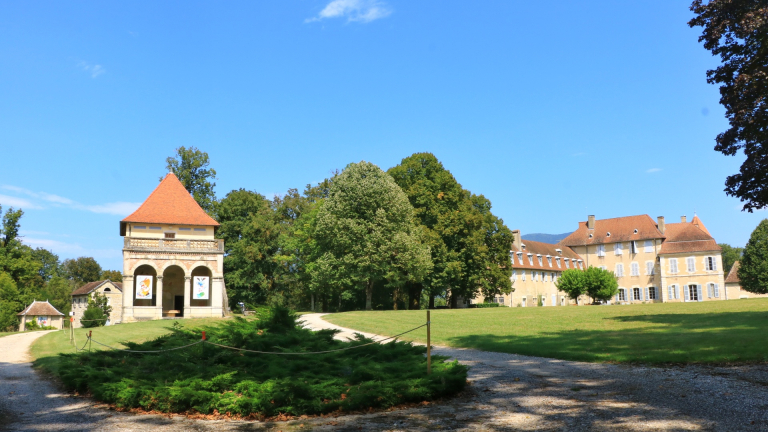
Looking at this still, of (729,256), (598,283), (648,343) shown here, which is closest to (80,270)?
(598,283)

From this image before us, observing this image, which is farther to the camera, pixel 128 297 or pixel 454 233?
pixel 454 233

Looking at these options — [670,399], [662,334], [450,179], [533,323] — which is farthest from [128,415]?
[450,179]

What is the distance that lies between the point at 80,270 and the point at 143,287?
6642 cm

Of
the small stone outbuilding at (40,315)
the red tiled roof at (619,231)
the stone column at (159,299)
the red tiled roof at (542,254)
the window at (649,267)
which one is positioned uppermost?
the red tiled roof at (619,231)

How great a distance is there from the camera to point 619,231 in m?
72.9

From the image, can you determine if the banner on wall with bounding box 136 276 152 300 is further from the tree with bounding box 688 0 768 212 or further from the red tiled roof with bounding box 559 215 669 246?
the red tiled roof with bounding box 559 215 669 246

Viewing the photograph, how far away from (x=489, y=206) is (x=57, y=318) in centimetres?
4140

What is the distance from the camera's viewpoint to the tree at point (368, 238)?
41812 mm

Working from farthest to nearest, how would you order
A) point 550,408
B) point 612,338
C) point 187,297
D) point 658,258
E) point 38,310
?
Answer: point 658,258, point 38,310, point 187,297, point 612,338, point 550,408

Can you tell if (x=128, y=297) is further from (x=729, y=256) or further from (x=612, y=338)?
(x=729, y=256)

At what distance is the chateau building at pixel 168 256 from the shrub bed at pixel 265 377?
2846 centimetres

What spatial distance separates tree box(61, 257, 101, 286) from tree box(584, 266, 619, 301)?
80.1 m

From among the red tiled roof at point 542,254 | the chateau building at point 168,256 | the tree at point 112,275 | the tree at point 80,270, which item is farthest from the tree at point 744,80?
the tree at point 80,270

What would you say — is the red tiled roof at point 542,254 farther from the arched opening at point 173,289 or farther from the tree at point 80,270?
the tree at point 80,270
